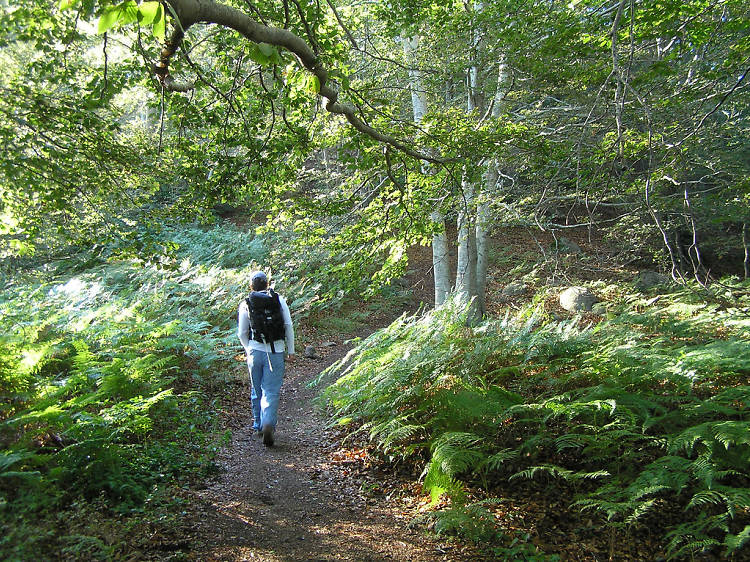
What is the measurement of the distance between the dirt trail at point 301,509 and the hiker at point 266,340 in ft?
1.92

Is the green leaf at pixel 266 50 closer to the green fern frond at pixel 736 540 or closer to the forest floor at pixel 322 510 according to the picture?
the forest floor at pixel 322 510

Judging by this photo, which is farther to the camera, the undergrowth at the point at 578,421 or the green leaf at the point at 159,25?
the undergrowth at the point at 578,421

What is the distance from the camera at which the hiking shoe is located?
6.02m

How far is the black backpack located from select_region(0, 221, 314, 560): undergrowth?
3.43 ft

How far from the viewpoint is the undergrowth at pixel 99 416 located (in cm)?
306

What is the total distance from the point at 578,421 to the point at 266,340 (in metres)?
3.79

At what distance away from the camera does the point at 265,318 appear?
602 cm

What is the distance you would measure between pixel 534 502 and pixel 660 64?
5353 millimetres

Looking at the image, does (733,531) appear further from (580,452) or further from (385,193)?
(385,193)

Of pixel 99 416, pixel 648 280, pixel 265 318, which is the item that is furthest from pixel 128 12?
pixel 648 280

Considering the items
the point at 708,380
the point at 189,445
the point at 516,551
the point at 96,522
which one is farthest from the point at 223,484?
the point at 708,380

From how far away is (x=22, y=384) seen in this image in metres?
4.78

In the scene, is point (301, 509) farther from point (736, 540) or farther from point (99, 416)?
point (736, 540)

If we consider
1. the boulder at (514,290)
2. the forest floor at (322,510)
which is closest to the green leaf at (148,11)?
the forest floor at (322,510)
